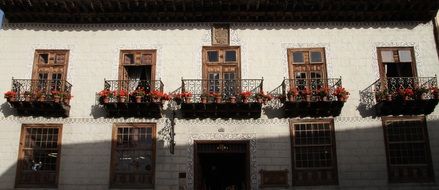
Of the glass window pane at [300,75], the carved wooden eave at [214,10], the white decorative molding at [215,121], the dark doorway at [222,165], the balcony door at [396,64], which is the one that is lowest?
the dark doorway at [222,165]

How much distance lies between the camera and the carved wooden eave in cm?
1692

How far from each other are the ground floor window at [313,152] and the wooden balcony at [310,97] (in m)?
0.36

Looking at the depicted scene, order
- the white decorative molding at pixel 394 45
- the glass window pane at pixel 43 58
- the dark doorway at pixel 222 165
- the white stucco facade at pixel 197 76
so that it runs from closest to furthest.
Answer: the white stucco facade at pixel 197 76 < the dark doorway at pixel 222 165 < the white decorative molding at pixel 394 45 < the glass window pane at pixel 43 58

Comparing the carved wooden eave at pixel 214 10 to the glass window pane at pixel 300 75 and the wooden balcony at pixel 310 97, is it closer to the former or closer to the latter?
the glass window pane at pixel 300 75

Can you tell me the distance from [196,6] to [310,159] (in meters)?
7.41

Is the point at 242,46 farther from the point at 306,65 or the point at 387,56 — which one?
the point at 387,56

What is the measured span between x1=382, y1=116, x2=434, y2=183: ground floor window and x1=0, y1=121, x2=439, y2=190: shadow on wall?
0.24 metres

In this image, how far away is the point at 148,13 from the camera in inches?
677

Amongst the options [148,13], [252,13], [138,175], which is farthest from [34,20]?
[252,13]

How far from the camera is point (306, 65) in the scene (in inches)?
661

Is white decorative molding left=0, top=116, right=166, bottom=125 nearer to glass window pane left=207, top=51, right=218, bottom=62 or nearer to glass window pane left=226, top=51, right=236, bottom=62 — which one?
glass window pane left=207, top=51, right=218, bottom=62

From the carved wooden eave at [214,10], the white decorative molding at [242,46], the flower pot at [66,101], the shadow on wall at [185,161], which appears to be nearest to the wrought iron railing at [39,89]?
the flower pot at [66,101]

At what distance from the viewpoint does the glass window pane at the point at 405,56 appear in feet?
55.5

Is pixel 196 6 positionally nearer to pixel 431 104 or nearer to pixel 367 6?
pixel 367 6
